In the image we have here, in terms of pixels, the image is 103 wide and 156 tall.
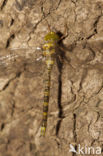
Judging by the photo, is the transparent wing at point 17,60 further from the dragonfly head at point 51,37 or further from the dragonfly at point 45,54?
the dragonfly head at point 51,37

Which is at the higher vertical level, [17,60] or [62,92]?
[17,60]

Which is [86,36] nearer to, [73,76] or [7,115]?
[73,76]

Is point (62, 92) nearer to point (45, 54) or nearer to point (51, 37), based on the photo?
point (45, 54)

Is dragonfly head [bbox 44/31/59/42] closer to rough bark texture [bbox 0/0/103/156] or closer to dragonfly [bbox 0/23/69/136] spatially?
dragonfly [bbox 0/23/69/136]

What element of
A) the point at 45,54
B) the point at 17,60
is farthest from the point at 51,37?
the point at 17,60

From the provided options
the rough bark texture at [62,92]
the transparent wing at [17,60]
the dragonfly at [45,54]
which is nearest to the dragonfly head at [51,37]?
the dragonfly at [45,54]

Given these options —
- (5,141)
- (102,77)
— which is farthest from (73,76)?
(5,141)

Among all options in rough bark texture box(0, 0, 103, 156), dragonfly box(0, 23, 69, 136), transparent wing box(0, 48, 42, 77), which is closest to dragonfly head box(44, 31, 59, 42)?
dragonfly box(0, 23, 69, 136)
